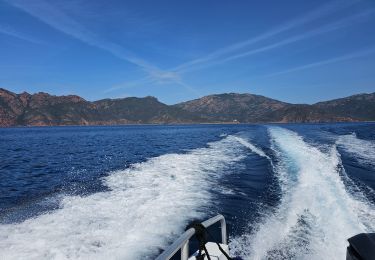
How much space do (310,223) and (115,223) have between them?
5.23 m

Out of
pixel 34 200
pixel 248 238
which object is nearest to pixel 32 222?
pixel 34 200

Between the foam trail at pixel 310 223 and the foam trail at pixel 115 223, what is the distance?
7.00 feet

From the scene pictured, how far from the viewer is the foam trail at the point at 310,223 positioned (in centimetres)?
766

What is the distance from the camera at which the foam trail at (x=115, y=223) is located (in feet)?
24.4

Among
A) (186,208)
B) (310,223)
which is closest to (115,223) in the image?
(186,208)

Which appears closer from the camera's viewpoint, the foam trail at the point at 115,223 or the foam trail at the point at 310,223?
the foam trail at the point at 115,223

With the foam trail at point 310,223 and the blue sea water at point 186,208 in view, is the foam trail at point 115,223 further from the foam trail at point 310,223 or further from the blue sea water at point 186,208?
the foam trail at point 310,223

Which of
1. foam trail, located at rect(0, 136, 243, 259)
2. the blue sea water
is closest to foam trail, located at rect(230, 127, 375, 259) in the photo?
the blue sea water

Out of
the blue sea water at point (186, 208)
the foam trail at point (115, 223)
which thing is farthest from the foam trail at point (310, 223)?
the foam trail at point (115, 223)

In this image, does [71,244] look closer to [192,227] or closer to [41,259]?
[41,259]

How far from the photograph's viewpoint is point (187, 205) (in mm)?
11547

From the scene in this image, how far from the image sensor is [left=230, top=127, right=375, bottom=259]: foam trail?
7.66 meters

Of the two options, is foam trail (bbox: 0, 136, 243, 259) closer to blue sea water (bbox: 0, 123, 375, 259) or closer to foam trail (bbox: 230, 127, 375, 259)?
blue sea water (bbox: 0, 123, 375, 259)

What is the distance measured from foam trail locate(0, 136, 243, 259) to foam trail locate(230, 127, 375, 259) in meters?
2.13
